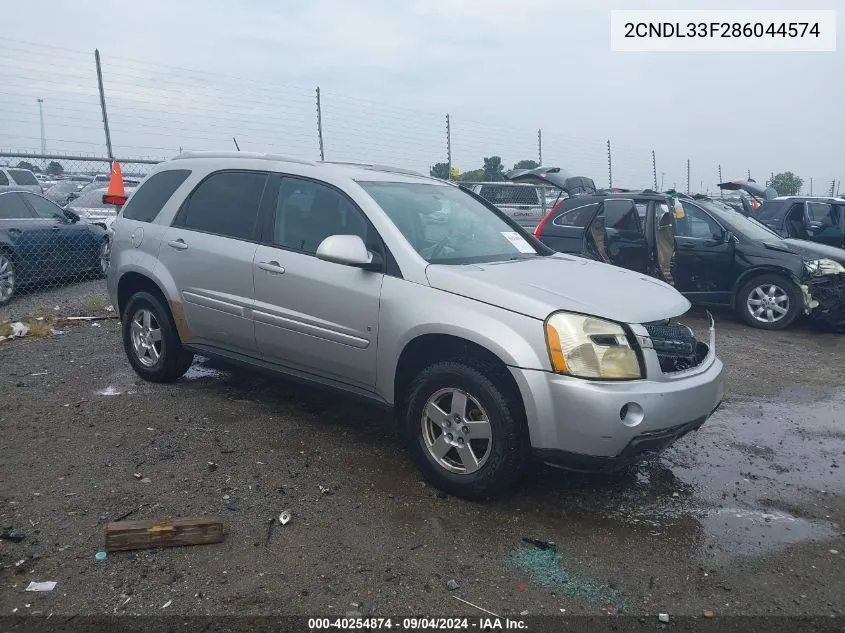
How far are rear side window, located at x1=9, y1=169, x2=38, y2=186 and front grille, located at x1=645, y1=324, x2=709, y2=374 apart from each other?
18000 mm

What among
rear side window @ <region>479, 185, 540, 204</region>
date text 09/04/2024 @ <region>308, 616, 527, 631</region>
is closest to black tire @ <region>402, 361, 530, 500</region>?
date text 09/04/2024 @ <region>308, 616, 527, 631</region>

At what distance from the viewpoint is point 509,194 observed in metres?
14.8

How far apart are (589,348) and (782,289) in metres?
A: 6.46

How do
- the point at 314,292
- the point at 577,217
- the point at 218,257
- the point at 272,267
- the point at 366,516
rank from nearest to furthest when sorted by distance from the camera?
the point at 366,516, the point at 314,292, the point at 272,267, the point at 218,257, the point at 577,217

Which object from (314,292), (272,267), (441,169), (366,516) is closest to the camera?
(366,516)

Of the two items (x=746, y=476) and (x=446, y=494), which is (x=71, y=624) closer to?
Result: (x=446, y=494)

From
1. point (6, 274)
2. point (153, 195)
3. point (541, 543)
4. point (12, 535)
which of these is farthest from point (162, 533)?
point (6, 274)

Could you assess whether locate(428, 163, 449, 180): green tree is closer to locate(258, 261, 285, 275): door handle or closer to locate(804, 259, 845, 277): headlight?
locate(804, 259, 845, 277): headlight

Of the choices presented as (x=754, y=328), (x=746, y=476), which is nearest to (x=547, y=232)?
(x=754, y=328)

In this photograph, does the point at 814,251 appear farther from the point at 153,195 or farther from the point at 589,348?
the point at 153,195

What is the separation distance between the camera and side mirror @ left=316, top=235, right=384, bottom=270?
395cm

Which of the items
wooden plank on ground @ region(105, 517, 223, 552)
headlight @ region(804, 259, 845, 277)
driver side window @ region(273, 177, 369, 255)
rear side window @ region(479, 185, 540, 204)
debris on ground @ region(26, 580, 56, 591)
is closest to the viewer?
debris on ground @ region(26, 580, 56, 591)

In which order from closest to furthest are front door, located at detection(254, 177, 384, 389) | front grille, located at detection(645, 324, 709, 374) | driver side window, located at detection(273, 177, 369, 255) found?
front grille, located at detection(645, 324, 709, 374)
front door, located at detection(254, 177, 384, 389)
driver side window, located at detection(273, 177, 369, 255)

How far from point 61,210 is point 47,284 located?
3.61 ft
